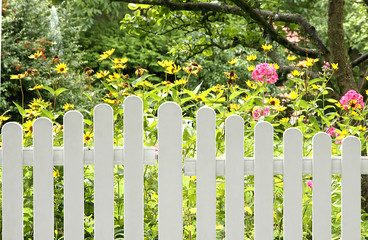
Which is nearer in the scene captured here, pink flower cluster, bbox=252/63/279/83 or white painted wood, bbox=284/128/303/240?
white painted wood, bbox=284/128/303/240

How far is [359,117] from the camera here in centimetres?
229

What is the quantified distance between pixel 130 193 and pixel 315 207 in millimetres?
643

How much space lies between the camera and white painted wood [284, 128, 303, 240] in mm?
1767

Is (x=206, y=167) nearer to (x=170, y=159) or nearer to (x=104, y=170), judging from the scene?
(x=170, y=159)

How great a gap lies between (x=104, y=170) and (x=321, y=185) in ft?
2.46

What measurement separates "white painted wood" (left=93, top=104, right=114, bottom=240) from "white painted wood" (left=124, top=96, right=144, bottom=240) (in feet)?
0.18

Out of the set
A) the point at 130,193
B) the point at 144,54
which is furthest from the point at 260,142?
the point at 144,54

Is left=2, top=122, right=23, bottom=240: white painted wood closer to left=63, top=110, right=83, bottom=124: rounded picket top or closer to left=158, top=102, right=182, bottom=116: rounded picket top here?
left=63, top=110, right=83, bottom=124: rounded picket top

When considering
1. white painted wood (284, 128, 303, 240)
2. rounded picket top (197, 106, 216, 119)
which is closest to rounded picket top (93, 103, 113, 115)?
rounded picket top (197, 106, 216, 119)

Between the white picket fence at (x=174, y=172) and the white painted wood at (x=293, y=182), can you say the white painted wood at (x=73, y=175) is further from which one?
the white painted wood at (x=293, y=182)

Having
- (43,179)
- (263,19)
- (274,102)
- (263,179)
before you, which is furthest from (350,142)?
(263,19)

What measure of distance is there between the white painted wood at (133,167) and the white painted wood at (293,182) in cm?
50

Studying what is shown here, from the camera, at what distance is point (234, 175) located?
1.77 metres

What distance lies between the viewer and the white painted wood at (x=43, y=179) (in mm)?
1802
